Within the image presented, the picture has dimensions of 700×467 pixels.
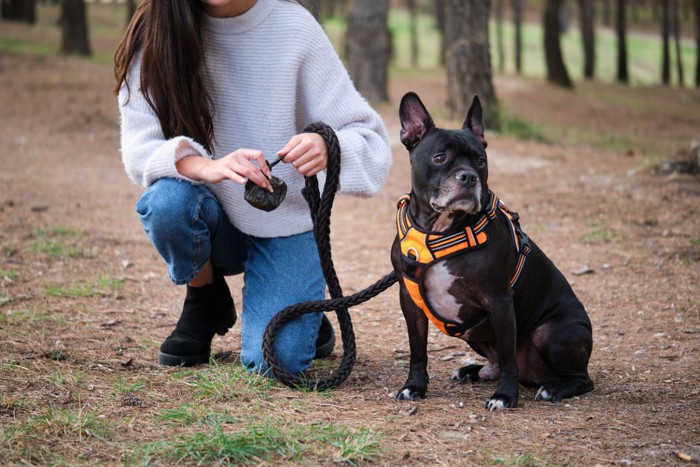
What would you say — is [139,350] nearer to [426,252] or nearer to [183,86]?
[183,86]

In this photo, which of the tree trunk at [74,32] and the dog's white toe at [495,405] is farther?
the tree trunk at [74,32]

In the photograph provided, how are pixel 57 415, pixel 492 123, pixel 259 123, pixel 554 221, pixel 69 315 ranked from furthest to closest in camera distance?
pixel 492 123 → pixel 554 221 → pixel 69 315 → pixel 259 123 → pixel 57 415

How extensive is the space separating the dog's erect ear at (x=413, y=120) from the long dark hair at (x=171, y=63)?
0.95 metres

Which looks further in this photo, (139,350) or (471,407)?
(139,350)

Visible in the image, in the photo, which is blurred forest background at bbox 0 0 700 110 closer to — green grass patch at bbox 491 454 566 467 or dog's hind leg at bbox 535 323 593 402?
dog's hind leg at bbox 535 323 593 402

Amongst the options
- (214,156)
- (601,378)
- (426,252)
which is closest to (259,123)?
(214,156)

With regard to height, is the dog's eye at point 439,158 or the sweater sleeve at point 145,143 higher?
the sweater sleeve at point 145,143

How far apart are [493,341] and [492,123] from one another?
858cm

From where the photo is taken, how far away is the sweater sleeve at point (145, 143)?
362cm

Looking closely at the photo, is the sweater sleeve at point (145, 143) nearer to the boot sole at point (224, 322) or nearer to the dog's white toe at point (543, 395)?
the boot sole at point (224, 322)

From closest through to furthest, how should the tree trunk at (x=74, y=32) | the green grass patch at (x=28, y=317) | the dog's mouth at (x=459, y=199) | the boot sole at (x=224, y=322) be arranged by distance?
the dog's mouth at (x=459, y=199), the boot sole at (x=224, y=322), the green grass patch at (x=28, y=317), the tree trunk at (x=74, y=32)

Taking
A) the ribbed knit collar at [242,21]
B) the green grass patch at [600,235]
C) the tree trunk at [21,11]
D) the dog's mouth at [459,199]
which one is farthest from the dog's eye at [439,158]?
the tree trunk at [21,11]

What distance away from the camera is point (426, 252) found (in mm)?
3396

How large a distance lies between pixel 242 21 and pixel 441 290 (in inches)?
63.9
